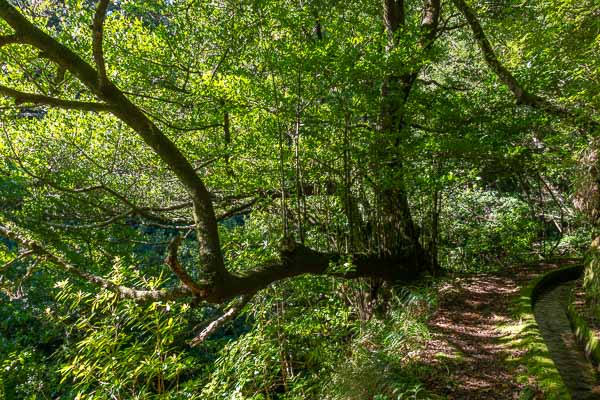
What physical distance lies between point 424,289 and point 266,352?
9.37 ft

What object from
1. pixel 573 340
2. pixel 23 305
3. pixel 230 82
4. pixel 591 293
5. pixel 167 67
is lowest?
pixel 573 340

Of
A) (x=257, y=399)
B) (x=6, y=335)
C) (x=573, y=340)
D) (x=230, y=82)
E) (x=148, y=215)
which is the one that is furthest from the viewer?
(x=6, y=335)

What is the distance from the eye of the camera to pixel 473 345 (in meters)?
4.26

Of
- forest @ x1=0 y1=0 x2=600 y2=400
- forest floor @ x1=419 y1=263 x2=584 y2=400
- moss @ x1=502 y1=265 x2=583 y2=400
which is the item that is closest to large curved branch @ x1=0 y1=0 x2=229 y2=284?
forest @ x1=0 y1=0 x2=600 y2=400

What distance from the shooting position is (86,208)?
795 cm

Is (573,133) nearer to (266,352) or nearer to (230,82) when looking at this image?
(230,82)

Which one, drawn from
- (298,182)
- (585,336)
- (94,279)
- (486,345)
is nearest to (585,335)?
(585,336)

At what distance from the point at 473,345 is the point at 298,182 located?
2891 millimetres

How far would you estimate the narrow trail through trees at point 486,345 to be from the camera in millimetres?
3379

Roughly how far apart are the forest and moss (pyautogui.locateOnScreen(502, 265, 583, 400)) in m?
0.03

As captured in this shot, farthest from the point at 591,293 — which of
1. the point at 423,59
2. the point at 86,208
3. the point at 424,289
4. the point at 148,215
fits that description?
the point at 86,208

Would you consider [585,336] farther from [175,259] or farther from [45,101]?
[45,101]

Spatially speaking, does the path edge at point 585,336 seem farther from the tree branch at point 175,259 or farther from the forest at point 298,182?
the tree branch at point 175,259

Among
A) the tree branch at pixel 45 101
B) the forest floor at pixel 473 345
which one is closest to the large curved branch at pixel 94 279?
the tree branch at pixel 45 101
